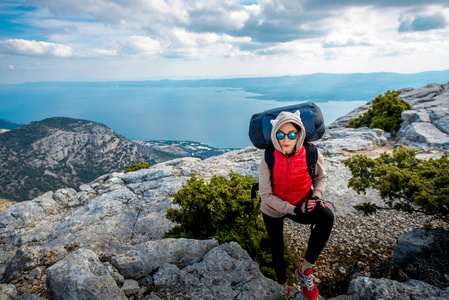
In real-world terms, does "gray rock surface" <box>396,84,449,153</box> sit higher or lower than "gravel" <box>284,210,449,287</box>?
higher

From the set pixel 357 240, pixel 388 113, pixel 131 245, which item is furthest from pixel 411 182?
pixel 388 113

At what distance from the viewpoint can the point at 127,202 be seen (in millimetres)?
8328

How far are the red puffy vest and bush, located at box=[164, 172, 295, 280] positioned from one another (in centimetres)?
132

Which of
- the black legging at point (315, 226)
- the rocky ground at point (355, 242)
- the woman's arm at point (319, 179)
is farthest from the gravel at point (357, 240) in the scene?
the woman's arm at point (319, 179)

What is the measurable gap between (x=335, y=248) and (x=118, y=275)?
472 centimetres

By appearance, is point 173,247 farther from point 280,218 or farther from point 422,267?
point 422,267

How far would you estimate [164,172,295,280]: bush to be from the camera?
173 inches

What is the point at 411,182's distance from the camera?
156 inches

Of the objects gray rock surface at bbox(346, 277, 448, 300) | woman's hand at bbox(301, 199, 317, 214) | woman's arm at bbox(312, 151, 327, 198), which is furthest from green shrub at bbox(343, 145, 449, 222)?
woman's hand at bbox(301, 199, 317, 214)

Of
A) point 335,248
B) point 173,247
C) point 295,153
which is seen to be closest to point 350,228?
point 335,248

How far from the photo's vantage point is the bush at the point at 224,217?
4.41 m

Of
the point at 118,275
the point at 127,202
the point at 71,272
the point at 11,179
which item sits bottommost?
the point at 11,179

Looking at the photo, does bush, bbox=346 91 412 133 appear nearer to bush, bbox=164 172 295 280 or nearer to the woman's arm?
Answer: bush, bbox=164 172 295 280

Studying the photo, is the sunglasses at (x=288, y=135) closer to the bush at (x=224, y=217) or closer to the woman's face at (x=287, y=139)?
the woman's face at (x=287, y=139)
